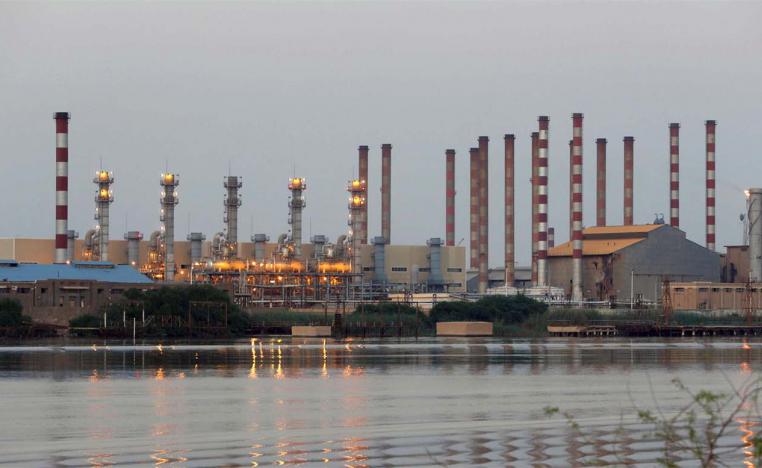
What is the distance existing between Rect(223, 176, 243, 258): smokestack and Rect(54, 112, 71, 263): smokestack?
14.8 m

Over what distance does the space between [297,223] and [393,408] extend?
7671cm

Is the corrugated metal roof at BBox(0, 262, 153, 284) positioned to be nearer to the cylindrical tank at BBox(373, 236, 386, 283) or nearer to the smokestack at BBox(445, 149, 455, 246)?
the cylindrical tank at BBox(373, 236, 386, 283)

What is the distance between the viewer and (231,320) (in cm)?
8119

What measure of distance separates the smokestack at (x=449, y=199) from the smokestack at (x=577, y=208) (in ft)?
47.7

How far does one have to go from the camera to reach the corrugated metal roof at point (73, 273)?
83062mm

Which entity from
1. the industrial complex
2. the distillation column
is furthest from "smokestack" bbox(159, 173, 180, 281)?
the distillation column

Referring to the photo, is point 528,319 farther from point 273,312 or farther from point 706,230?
point 706,230

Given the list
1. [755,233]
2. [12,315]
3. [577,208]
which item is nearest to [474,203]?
[577,208]

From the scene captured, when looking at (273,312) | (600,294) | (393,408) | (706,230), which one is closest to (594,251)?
(600,294)

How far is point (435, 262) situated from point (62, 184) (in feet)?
111

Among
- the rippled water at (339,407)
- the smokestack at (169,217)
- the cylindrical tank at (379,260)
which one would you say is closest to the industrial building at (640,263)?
the cylindrical tank at (379,260)

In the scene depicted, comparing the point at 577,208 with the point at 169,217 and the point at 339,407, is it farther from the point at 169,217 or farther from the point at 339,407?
the point at 339,407

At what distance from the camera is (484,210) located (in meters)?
114

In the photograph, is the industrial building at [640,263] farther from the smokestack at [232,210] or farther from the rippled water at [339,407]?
the rippled water at [339,407]
